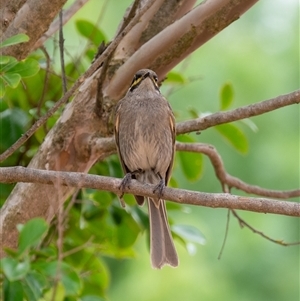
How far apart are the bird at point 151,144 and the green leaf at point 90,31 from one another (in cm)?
42

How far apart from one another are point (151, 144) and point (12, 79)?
3.72 feet

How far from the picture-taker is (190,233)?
358cm

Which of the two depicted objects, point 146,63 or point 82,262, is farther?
point 82,262

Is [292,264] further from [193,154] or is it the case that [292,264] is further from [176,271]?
[193,154]

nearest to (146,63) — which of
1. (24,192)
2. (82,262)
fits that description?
(24,192)

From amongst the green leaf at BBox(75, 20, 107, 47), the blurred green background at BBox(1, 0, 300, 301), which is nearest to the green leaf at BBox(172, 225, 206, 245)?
the green leaf at BBox(75, 20, 107, 47)

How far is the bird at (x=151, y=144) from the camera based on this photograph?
3.42m

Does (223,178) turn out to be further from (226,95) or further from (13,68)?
(13,68)

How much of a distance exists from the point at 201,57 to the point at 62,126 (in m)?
4.10

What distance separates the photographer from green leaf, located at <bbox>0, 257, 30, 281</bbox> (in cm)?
221

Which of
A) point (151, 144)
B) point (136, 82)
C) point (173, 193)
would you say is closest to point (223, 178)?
point (151, 144)

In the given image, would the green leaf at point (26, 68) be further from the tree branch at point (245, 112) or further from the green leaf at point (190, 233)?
the green leaf at point (190, 233)

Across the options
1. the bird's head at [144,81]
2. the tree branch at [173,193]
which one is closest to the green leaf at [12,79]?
the tree branch at [173,193]

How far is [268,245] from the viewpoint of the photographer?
6707mm
